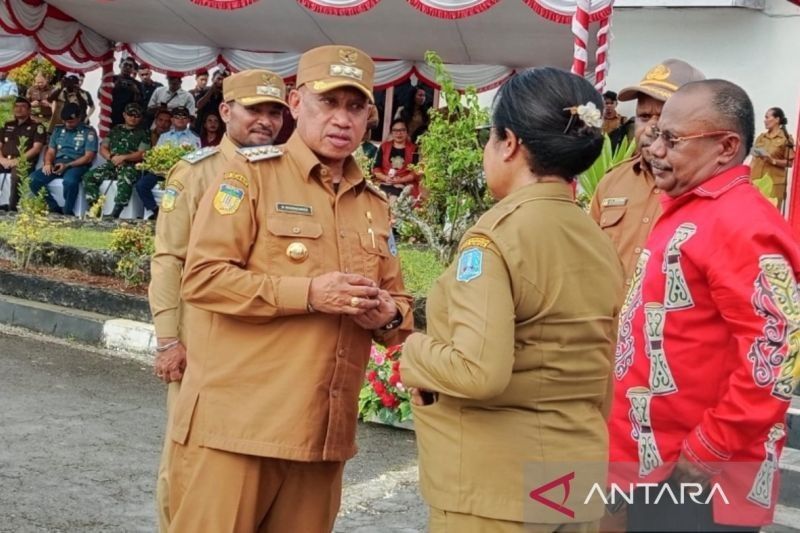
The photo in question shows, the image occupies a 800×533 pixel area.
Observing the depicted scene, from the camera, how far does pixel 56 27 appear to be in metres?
15.4

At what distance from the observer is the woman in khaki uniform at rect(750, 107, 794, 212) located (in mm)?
9875

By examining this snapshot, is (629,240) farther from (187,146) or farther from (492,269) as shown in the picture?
(187,146)

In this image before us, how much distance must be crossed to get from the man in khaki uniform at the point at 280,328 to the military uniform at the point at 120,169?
37.6 feet

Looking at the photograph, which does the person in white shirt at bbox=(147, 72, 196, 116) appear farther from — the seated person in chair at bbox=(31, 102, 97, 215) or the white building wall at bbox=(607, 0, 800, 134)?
the white building wall at bbox=(607, 0, 800, 134)

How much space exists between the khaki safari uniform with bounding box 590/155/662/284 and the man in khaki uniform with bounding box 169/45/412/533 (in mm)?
1176

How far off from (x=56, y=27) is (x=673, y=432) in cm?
1439

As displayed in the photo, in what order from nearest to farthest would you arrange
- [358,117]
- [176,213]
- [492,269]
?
[492,269]
[358,117]
[176,213]

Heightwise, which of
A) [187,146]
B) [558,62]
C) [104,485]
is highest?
[558,62]

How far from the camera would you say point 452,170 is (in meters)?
6.84

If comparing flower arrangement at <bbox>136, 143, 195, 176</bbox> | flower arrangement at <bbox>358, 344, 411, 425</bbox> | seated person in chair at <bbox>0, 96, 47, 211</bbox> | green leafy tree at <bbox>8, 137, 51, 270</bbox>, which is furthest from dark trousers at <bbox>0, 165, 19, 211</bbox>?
flower arrangement at <bbox>358, 344, 411, 425</bbox>

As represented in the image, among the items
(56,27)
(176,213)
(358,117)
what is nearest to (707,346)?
(358,117)

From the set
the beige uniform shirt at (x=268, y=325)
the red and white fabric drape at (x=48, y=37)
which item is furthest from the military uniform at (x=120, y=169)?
the beige uniform shirt at (x=268, y=325)

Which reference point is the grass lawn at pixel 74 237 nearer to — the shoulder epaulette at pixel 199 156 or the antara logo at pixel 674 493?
the shoulder epaulette at pixel 199 156

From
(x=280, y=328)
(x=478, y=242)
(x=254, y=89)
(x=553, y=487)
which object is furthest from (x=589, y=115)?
(x=254, y=89)
